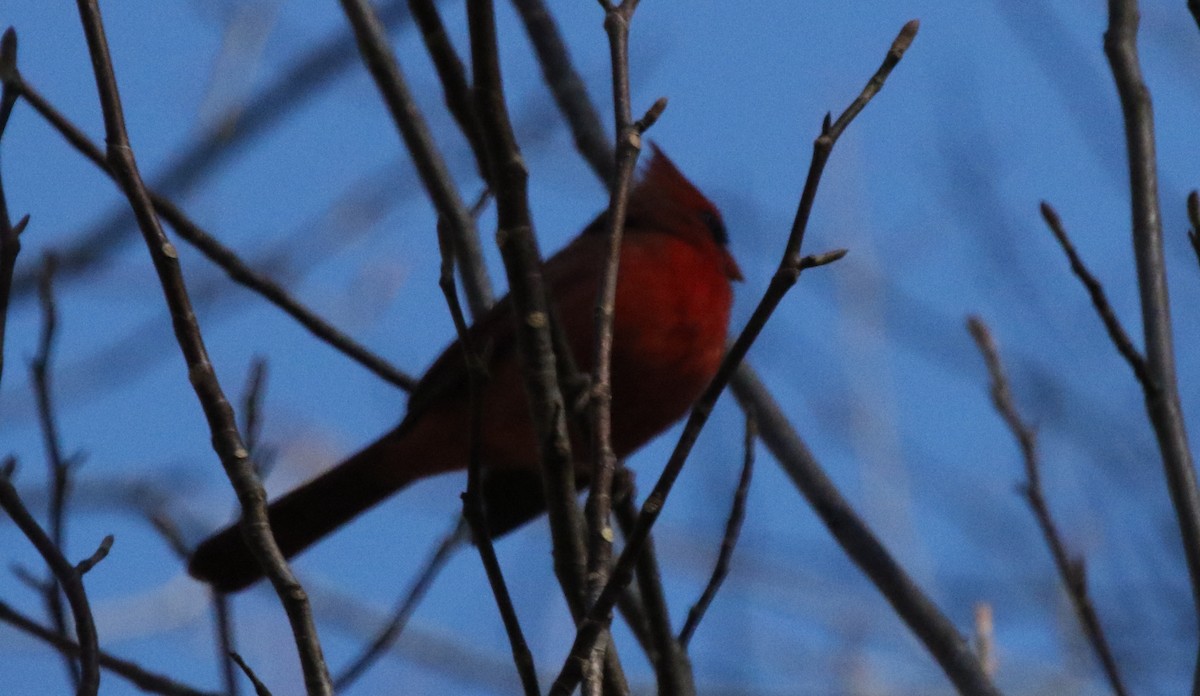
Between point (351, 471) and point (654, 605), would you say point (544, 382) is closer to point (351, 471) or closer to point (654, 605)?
point (654, 605)

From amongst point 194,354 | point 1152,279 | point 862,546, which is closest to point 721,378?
point 194,354

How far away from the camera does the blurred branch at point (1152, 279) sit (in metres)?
2.11

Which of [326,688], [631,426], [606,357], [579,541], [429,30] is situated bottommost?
[326,688]

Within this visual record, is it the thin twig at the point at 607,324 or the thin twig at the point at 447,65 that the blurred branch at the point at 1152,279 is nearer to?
the thin twig at the point at 607,324

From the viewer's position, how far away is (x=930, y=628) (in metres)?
2.62

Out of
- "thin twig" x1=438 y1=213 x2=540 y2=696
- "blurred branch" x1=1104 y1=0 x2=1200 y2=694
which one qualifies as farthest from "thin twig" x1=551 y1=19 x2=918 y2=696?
"blurred branch" x1=1104 y1=0 x2=1200 y2=694

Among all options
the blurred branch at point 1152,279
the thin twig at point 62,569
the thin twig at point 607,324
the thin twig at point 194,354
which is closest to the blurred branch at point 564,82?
the blurred branch at point 1152,279

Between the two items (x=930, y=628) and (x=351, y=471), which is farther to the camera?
(x=351, y=471)

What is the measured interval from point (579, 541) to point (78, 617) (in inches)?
21.7

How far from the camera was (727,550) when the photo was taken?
7.37 feet

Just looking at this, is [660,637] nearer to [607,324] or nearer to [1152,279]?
[607,324]

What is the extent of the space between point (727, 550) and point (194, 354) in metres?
0.85

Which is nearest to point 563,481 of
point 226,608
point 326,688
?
point 326,688

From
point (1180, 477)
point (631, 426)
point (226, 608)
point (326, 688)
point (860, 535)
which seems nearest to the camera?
point (326, 688)
